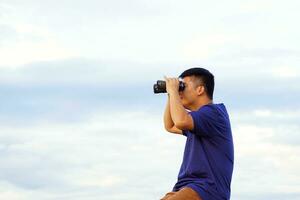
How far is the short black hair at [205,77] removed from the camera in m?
6.59

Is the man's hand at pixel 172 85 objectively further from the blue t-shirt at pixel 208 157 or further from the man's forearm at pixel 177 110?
the blue t-shirt at pixel 208 157

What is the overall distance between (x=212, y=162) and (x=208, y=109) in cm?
56

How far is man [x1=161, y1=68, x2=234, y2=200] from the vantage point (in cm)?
627

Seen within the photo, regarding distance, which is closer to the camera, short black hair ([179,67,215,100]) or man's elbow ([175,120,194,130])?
man's elbow ([175,120,194,130])

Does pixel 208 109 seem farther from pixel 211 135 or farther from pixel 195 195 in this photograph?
pixel 195 195

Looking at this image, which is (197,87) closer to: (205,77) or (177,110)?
(205,77)

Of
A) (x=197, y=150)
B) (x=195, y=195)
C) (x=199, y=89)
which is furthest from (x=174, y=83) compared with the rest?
(x=195, y=195)

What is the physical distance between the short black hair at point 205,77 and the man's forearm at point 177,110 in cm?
35

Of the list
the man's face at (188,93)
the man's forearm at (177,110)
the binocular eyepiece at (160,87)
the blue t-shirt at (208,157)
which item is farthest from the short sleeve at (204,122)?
the binocular eyepiece at (160,87)

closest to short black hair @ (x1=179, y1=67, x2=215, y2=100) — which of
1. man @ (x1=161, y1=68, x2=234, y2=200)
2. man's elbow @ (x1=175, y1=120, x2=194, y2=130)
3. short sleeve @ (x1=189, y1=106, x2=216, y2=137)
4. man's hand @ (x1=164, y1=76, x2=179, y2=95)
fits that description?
man @ (x1=161, y1=68, x2=234, y2=200)

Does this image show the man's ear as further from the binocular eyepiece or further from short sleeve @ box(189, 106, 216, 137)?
the binocular eyepiece

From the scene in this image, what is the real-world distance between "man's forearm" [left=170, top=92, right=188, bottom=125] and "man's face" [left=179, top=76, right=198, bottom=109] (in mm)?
187

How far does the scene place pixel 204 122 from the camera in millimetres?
6363

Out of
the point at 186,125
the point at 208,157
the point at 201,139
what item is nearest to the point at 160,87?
the point at 186,125
